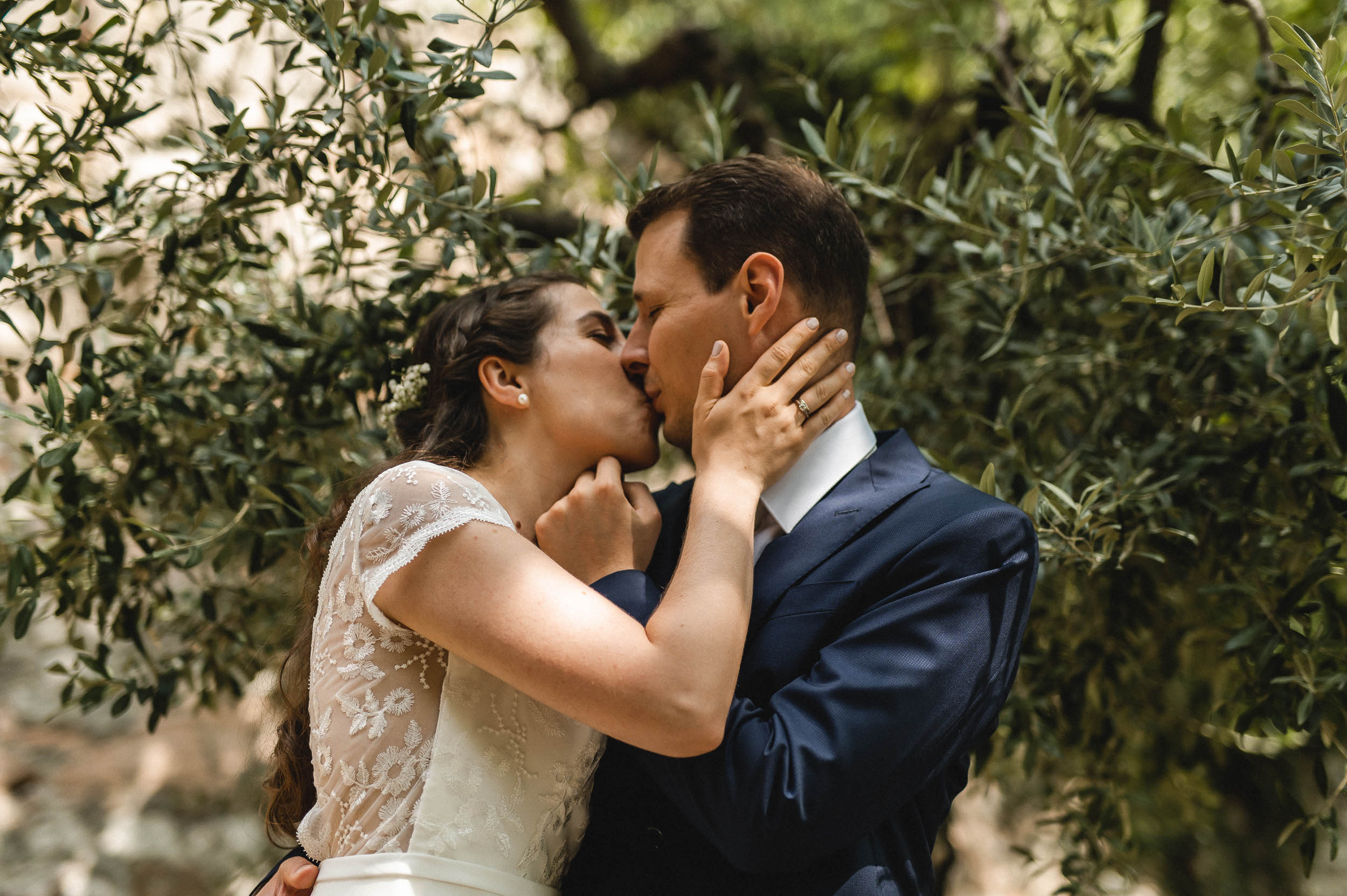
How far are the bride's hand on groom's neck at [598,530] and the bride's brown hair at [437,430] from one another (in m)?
0.30

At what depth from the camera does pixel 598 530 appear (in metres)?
1.74

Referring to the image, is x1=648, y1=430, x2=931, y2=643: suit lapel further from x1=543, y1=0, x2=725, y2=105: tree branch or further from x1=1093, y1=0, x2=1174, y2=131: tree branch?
x1=543, y1=0, x2=725, y2=105: tree branch

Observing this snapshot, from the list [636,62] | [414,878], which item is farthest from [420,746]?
[636,62]

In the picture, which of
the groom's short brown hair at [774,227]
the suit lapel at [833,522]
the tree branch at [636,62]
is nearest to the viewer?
the suit lapel at [833,522]

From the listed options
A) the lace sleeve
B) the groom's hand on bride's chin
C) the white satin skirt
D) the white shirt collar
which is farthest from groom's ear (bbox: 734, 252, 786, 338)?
the groom's hand on bride's chin

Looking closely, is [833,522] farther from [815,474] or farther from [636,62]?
[636,62]

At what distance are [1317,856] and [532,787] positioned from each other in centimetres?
496

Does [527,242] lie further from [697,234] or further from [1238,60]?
[1238,60]

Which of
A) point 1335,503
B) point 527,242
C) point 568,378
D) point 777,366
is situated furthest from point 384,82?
point 1335,503

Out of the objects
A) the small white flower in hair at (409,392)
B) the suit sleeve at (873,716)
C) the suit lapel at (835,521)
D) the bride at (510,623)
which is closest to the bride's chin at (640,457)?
the bride at (510,623)

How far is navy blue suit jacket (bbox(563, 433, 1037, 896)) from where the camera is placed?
1396mm

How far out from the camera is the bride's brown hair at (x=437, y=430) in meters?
1.99

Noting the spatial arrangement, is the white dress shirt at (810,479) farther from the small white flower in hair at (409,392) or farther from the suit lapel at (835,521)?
the small white flower in hair at (409,392)

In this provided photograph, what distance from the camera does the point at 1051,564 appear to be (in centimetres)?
219
